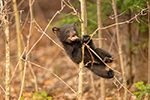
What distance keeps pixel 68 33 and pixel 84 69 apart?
4.41m

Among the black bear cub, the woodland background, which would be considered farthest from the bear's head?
the woodland background


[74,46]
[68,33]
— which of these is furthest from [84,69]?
[68,33]

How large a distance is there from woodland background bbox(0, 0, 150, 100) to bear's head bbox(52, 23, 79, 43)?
33 centimetres

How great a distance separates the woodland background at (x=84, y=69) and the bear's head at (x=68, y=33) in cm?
33

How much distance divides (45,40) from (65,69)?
13.8ft

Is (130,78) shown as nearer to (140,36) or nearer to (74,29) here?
(140,36)

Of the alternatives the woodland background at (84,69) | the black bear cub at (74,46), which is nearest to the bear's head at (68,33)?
the black bear cub at (74,46)

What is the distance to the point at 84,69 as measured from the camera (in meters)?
9.43

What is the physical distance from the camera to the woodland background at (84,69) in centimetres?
422

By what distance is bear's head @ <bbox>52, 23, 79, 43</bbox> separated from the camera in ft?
16.8

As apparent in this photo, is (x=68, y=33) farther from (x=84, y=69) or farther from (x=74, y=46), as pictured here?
(x=84, y=69)

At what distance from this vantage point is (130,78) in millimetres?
7594

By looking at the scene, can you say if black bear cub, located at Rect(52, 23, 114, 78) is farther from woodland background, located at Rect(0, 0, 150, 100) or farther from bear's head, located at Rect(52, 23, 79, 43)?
woodland background, located at Rect(0, 0, 150, 100)

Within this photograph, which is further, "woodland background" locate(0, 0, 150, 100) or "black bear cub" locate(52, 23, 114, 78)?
"black bear cub" locate(52, 23, 114, 78)
